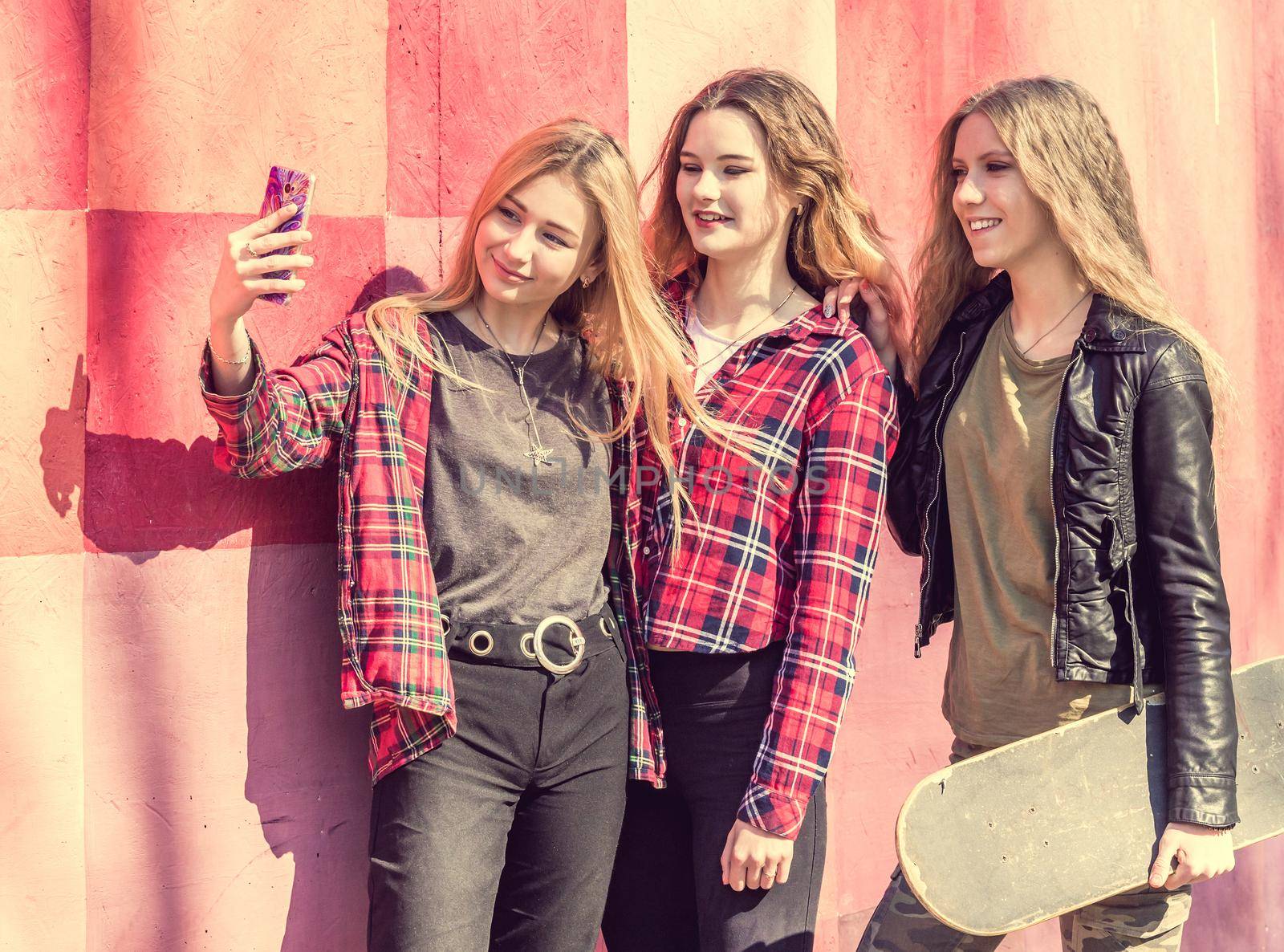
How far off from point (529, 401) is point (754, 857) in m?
0.90

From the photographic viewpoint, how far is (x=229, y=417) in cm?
193

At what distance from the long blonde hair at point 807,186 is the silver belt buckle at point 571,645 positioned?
0.81 meters

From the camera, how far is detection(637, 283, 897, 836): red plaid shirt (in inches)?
84.1

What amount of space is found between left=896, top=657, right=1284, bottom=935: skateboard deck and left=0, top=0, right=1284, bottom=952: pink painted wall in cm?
112

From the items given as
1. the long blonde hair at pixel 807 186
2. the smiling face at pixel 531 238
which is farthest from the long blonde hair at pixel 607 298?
the long blonde hair at pixel 807 186

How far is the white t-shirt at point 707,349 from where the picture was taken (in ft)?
7.82

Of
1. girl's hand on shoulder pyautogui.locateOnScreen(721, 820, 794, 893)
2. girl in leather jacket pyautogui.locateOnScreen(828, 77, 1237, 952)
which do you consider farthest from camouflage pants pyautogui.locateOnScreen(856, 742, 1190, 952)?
girl's hand on shoulder pyautogui.locateOnScreen(721, 820, 794, 893)

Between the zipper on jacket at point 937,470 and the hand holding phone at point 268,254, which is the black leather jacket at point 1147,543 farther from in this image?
the hand holding phone at point 268,254

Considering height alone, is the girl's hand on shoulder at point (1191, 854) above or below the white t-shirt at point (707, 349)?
below

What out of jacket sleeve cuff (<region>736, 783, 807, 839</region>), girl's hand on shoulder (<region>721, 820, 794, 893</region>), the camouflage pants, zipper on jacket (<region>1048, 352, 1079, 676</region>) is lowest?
the camouflage pants

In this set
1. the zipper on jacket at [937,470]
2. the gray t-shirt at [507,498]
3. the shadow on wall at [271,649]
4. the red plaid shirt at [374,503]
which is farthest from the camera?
the zipper on jacket at [937,470]

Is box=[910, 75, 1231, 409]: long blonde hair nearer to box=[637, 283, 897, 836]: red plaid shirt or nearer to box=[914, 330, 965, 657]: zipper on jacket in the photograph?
box=[914, 330, 965, 657]: zipper on jacket

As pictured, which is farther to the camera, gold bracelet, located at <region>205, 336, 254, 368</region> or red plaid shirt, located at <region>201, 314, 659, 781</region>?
red plaid shirt, located at <region>201, 314, 659, 781</region>

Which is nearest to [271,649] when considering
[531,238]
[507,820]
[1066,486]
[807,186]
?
[507,820]
